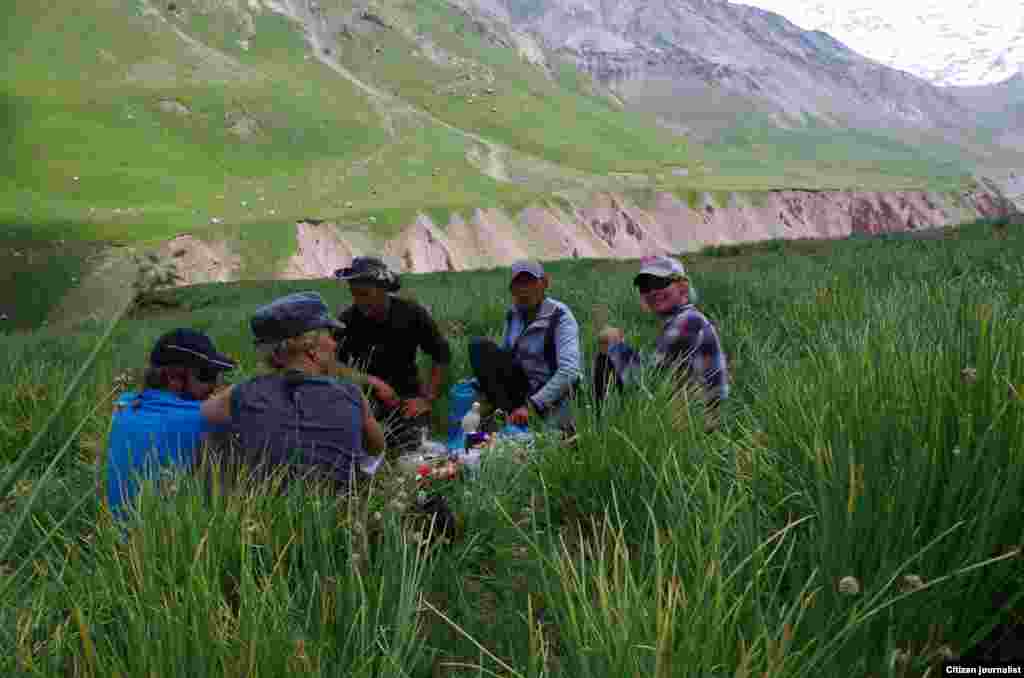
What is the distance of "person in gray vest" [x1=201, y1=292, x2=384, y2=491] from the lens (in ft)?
10.4

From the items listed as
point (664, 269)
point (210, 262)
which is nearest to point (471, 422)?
point (664, 269)

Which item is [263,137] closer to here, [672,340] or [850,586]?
[672,340]

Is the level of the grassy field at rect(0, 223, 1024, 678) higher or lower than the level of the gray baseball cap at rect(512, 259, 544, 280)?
higher

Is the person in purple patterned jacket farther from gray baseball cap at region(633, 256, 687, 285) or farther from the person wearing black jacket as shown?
the person wearing black jacket

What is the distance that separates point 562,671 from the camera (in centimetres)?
135

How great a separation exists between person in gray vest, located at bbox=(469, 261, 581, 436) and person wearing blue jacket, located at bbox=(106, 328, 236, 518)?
6.62ft

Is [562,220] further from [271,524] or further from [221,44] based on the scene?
[271,524]

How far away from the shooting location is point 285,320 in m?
3.47

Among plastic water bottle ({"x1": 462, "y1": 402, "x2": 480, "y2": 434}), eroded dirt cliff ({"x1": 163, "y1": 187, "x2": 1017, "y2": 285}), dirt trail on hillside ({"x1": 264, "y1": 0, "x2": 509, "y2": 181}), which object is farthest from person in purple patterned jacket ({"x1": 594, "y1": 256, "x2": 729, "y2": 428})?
dirt trail on hillside ({"x1": 264, "y1": 0, "x2": 509, "y2": 181})

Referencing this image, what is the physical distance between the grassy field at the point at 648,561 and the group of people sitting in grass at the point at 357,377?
310mm

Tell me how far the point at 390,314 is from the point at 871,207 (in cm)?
11770

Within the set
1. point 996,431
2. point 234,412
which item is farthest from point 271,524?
point 996,431

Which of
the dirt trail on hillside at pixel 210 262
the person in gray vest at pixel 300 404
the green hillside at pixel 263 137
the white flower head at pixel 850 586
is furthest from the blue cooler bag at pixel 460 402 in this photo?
the dirt trail on hillside at pixel 210 262

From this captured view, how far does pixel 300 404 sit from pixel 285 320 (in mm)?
421
